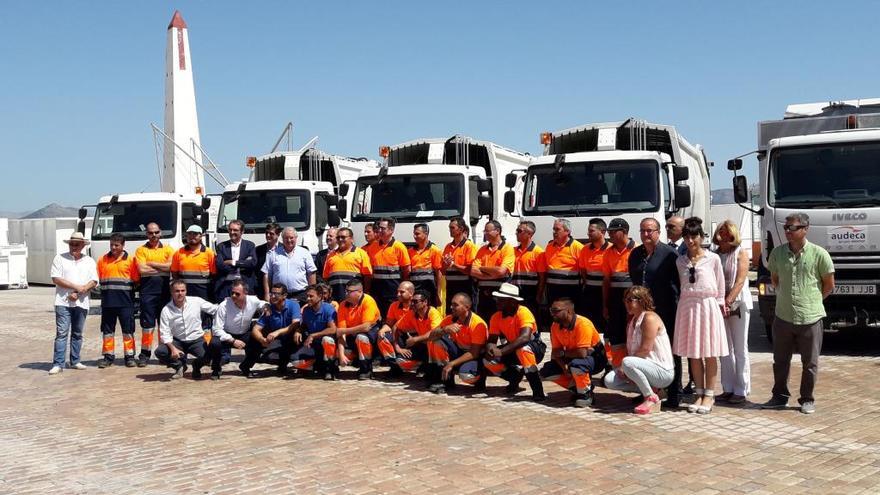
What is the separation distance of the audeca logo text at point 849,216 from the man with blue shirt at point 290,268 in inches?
260

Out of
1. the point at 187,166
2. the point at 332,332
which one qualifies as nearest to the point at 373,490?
the point at 332,332

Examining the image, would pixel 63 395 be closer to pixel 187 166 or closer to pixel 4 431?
pixel 4 431

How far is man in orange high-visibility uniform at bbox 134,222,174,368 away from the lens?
11.7 m

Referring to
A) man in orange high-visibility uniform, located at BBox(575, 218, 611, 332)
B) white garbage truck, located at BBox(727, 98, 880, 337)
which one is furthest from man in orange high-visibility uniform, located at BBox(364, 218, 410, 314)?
white garbage truck, located at BBox(727, 98, 880, 337)

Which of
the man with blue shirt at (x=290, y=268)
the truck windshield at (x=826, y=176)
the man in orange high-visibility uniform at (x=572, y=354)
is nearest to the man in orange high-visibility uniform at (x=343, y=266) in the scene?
the man with blue shirt at (x=290, y=268)

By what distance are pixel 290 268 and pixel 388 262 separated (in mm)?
1309

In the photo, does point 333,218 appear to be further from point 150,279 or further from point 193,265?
point 150,279

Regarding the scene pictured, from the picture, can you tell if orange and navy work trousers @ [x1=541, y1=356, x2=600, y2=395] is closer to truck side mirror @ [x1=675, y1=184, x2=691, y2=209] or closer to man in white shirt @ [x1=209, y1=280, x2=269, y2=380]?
man in white shirt @ [x1=209, y1=280, x2=269, y2=380]

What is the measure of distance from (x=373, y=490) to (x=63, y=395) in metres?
5.26

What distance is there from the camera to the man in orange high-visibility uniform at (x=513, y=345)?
8750 millimetres

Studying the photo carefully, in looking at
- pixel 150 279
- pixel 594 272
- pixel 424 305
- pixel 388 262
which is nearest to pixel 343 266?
pixel 388 262

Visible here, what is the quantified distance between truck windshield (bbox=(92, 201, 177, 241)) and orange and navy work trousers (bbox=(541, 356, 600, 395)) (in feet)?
35.4

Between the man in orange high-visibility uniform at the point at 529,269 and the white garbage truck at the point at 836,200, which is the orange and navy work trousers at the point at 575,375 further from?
the white garbage truck at the point at 836,200

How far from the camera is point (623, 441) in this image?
7.06 m
